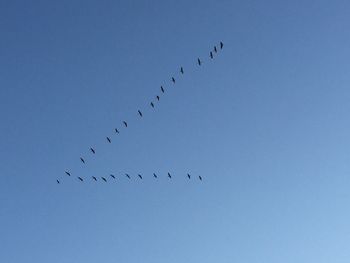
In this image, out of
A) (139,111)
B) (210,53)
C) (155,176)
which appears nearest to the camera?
(210,53)

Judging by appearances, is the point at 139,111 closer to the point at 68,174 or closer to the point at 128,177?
the point at 128,177

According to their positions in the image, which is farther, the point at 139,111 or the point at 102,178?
the point at 102,178

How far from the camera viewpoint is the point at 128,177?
1435 inches

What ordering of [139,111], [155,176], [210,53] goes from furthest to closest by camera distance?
[155,176]
[139,111]
[210,53]

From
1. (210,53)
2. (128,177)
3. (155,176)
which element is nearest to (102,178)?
(128,177)

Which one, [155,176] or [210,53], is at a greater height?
[210,53]

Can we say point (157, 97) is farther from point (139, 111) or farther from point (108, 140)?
point (108, 140)

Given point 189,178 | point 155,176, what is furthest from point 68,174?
point 189,178

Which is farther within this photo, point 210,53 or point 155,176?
point 155,176

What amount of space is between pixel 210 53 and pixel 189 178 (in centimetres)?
1117

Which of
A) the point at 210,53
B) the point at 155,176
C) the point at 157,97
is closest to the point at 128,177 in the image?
the point at 155,176

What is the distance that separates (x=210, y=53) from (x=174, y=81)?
350 cm

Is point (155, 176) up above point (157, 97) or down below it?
below

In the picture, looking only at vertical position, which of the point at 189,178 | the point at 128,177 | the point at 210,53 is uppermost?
the point at 210,53
